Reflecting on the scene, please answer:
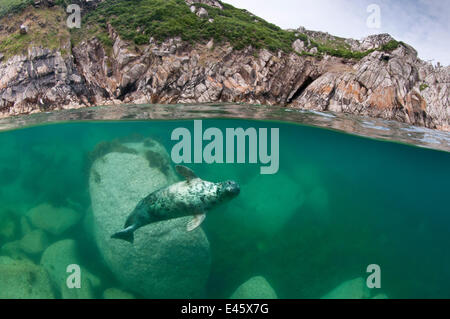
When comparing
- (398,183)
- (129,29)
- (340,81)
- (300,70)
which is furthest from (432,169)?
(129,29)

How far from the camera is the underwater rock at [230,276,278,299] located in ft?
25.6

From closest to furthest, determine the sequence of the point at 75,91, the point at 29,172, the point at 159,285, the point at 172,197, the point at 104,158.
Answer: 1. the point at 172,197
2. the point at 159,285
3. the point at 104,158
4. the point at 29,172
5. the point at 75,91

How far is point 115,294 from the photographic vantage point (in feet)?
25.1

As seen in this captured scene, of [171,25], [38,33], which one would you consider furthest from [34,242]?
[38,33]

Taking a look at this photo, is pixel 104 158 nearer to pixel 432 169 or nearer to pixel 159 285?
pixel 159 285

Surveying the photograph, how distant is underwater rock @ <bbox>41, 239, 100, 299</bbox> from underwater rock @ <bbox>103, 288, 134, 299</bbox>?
1.79ft

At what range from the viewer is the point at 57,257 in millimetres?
8625

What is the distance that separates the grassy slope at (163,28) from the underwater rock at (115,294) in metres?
16.6

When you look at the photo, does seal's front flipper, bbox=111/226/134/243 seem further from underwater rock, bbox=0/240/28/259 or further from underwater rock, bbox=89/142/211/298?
underwater rock, bbox=0/240/28/259

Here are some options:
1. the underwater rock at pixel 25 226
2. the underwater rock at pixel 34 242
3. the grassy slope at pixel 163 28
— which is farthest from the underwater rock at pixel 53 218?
the grassy slope at pixel 163 28

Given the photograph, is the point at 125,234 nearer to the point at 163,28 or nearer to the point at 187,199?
the point at 187,199

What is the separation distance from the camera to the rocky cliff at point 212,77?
1597 centimetres

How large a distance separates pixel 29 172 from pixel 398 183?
2738 centimetres

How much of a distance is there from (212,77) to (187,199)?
516 inches
